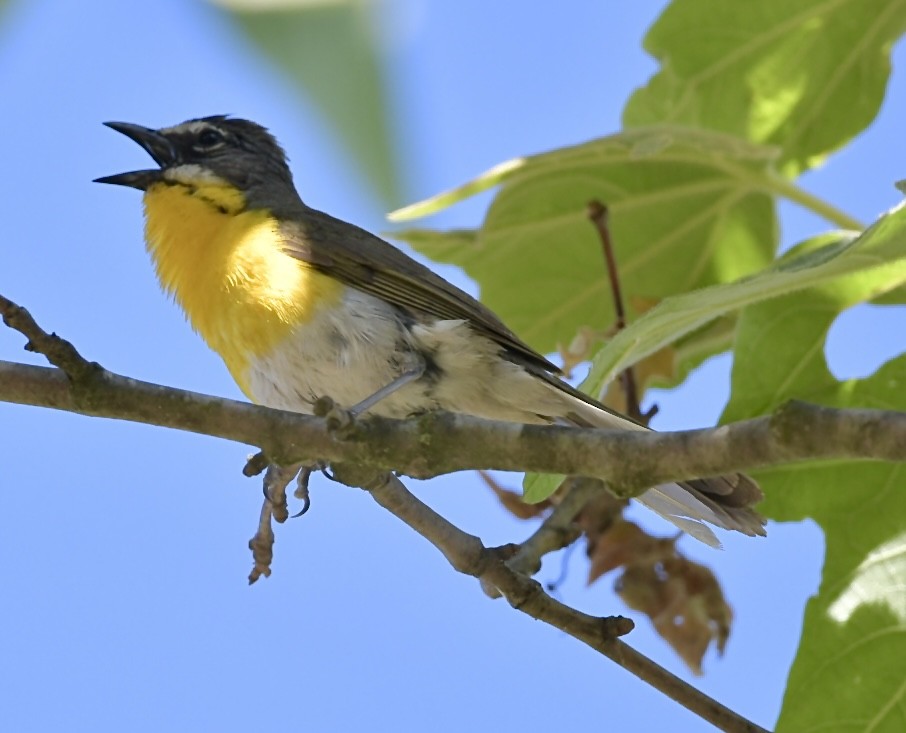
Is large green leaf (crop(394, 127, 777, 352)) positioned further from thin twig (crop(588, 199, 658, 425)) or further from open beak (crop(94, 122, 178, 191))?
open beak (crop(94, 122, 178, 191))

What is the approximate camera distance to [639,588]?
4.02 metres

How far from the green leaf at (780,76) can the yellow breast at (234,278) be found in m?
1.27

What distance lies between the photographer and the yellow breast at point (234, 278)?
4.06 m

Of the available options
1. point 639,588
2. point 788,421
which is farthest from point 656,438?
point 639,588

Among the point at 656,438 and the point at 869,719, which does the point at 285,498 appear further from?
the point at 869,719

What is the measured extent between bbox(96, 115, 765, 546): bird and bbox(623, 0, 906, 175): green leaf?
935mm

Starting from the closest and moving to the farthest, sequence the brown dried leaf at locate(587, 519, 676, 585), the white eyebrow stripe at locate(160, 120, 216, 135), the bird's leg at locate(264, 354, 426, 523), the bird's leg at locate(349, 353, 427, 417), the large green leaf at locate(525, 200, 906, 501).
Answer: the large green leaf at locate(525, 200, 906, 501), the bird's leg at locate(264, 354, 426, 523), the bird's leg at locate(349, 353, 427, 417), the brown dried leaf at locate(587, 519, 676, 585), the white eyebrow stripe at locate(160, 120, 216, 135)

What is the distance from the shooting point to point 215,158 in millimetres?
5254

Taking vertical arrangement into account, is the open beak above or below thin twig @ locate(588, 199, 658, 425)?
above

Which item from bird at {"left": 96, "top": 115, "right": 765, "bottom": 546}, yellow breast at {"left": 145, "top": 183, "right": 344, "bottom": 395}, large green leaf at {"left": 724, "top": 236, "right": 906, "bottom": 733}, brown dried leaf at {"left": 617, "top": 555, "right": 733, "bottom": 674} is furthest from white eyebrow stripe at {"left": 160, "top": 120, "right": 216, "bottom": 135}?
large green leaf at {"left": 724, "top": 236, "right": 906, "bottom": 733}

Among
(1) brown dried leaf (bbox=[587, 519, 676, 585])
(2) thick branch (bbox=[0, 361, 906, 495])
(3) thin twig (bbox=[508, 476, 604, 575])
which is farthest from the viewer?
(1) brown dried leaf (bbox=[587, 519, 676, 585])

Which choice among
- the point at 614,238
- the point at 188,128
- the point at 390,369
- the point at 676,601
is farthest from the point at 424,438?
the point at 188,128

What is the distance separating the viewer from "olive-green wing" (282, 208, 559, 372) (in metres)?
4.16

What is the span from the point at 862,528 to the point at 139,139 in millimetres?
3298
